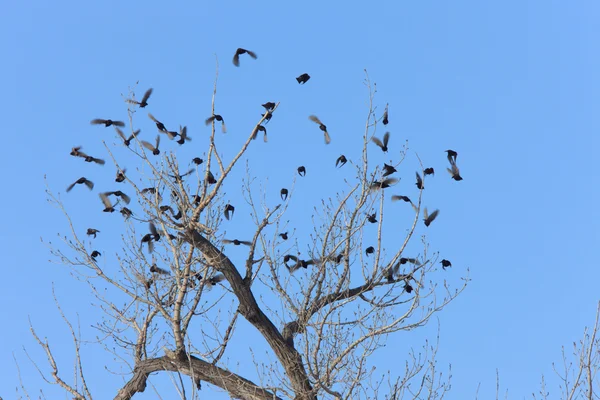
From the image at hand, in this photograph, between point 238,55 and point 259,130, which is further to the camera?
point 238,55

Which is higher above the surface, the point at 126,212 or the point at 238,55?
the point at 238,55

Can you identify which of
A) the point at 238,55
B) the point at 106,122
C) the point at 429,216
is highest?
the point at 238,55

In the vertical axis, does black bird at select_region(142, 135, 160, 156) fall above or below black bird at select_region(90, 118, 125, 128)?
below

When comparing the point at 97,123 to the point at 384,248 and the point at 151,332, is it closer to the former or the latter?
the point at 151,332

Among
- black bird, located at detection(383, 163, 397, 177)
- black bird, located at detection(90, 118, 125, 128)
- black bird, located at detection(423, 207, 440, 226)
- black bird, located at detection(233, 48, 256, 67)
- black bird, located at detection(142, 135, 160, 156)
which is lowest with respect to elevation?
black bird, located at detection(423, 207, 440, 226)

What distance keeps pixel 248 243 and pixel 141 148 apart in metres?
1.48

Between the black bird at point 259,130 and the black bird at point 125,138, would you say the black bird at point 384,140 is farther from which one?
the black bird at point 125,138

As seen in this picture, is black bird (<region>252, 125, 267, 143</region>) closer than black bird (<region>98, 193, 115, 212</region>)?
Yes

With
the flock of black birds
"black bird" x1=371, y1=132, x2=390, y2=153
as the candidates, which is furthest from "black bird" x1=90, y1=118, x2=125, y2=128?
"black bird" x1=371, y1=132, x2=390, y2=153

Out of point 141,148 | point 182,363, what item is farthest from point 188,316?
point 141,148

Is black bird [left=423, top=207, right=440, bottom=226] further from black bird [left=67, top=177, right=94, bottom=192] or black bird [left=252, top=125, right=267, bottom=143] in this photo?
black bird [left=67, top=177, right=94, bottom=192]

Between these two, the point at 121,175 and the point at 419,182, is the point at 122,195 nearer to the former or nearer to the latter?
the point at 121,175

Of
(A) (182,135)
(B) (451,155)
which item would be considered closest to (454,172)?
(B) (451,155)

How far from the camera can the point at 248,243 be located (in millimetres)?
8578
